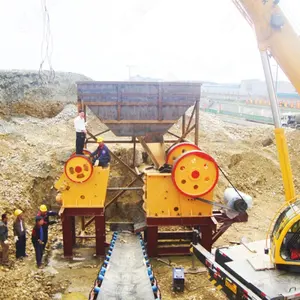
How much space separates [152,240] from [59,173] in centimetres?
439

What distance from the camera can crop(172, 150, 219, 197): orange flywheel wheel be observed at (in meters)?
9.30

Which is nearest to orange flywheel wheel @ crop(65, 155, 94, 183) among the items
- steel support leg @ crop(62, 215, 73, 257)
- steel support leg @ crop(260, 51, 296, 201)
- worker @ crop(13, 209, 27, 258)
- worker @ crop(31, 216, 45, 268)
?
steel support leg @ crop(62, 215, 73, 257)

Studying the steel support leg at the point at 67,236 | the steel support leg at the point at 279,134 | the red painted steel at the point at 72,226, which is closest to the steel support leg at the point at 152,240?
the red painted steel at the point at 72,226

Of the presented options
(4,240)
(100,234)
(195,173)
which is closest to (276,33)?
(195,173)

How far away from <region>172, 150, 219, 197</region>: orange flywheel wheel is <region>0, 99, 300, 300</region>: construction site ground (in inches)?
78.7

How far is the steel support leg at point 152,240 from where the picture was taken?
10031 millimetres

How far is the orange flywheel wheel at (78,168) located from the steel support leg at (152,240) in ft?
6.69

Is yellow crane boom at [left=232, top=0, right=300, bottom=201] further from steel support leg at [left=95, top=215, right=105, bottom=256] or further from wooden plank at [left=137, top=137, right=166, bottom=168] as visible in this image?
steel support leg at [left=95, top=215, right=105, bottom=256]

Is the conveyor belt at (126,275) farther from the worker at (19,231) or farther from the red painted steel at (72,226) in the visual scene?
the worker at (19,231)

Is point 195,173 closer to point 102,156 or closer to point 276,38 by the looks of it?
point 102,156

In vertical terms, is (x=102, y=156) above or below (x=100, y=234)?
above

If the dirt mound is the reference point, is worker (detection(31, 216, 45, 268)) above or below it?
below

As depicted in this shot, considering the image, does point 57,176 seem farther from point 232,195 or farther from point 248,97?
point 248,97

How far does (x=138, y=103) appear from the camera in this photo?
10.8 meters
